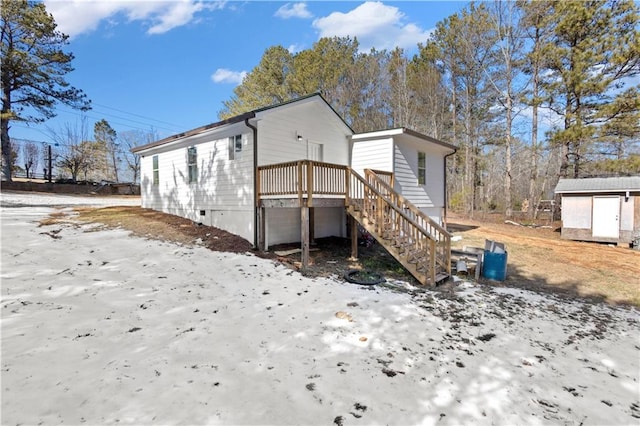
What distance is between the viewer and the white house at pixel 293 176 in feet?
25.6

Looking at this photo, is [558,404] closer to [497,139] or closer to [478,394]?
[478,394]

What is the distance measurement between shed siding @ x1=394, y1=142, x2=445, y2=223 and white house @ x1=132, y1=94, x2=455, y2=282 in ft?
0.13

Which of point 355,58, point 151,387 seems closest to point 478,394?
point 151,387

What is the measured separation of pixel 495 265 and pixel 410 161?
5.28 meters

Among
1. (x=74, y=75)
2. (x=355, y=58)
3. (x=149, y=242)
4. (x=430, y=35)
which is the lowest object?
(x=149, y=242)

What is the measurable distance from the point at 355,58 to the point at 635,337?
2278 centimetres

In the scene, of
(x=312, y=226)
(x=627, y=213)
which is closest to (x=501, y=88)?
(x=627, y=213)

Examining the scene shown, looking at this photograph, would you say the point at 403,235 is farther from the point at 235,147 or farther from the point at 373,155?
the point at 235,147

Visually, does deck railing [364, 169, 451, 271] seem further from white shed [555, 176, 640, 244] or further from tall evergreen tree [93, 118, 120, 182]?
tall evergreen tree [93, 118, 120, 182]

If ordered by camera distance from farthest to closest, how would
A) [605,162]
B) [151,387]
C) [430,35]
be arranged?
1. [430,35]
2. [605,162]
3. [151,387]

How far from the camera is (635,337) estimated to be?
4.81 m

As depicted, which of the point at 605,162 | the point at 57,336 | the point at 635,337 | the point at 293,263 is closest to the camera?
the point at 57,336

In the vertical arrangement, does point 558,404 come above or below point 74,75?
below

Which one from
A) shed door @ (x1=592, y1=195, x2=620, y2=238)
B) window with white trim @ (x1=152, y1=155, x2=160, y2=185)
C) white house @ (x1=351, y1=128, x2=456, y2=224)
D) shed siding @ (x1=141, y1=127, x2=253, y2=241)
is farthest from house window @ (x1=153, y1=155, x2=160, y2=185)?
shed door @ (x1=592, y1=195, x2=620, y2=238)
